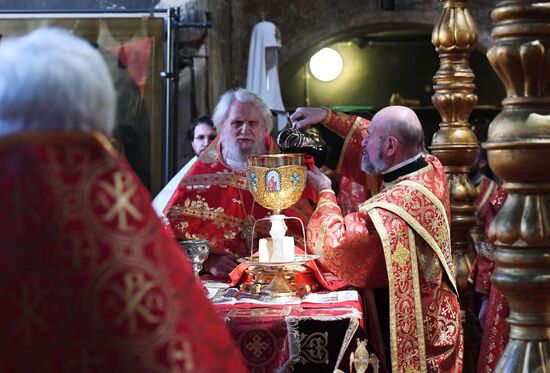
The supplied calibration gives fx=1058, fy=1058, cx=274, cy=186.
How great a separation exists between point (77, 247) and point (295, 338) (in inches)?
83.7

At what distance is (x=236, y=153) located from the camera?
5.21m

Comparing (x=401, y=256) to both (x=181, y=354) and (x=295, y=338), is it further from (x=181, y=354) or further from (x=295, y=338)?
(x=181, y=354)

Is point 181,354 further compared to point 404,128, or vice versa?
point 404,128

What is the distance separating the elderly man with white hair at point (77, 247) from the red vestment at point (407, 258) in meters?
2.62

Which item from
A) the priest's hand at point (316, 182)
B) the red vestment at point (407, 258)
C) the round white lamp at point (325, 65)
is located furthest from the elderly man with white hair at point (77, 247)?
the round white lamp at point (325, 65)

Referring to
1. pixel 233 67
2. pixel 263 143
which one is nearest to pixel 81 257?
pixel 263 143

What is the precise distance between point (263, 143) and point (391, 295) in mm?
1144

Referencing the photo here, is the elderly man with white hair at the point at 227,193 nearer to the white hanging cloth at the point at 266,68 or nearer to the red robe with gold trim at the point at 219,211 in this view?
the red robe with gold trim at the point at 219,211

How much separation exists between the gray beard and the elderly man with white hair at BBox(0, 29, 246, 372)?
10.5 ft

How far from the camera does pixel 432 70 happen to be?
570 inches

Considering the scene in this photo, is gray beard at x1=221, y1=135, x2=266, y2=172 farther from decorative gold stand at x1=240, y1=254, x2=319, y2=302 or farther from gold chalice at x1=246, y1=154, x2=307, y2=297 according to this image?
decorative gold stand at x1=240, y1=254, x2=319, y2=302

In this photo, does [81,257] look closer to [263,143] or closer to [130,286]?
[130,286]

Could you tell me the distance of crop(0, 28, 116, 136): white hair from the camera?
1.93 m

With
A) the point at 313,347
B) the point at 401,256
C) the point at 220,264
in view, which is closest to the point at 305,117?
the point at 220,264
